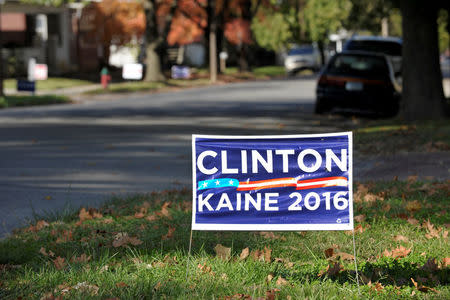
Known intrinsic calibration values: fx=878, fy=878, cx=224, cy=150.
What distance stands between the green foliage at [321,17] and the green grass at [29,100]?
44830 mm

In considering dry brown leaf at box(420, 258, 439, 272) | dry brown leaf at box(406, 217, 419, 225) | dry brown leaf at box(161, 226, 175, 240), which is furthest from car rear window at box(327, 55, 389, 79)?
dry brown leaf at box(420, 258, 439, 272)

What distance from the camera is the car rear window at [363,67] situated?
20578 millimetres

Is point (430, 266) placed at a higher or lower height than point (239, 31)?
lower

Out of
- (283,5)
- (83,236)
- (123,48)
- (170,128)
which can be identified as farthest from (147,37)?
(83,236)

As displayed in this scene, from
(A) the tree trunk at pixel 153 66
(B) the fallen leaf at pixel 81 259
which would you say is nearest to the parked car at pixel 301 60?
(A) the tree trunk at pixel 153 66

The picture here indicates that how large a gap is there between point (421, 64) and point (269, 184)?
45.8ft

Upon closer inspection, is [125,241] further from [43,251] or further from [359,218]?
[359,218]

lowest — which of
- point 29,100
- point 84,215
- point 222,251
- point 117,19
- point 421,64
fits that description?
point 29,100

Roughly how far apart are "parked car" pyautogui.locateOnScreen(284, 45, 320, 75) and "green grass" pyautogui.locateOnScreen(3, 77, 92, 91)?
60.5ft

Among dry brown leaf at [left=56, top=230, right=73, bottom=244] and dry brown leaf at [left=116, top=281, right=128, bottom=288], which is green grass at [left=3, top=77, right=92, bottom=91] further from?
dry brown leaf at [left=116, top=281, right=128, bottom=288]

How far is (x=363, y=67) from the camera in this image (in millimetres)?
20688

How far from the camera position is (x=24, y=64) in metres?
46.0

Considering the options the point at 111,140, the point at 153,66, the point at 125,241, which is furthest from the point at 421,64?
the point at 153,66

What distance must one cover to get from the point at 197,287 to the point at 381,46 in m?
20.4
